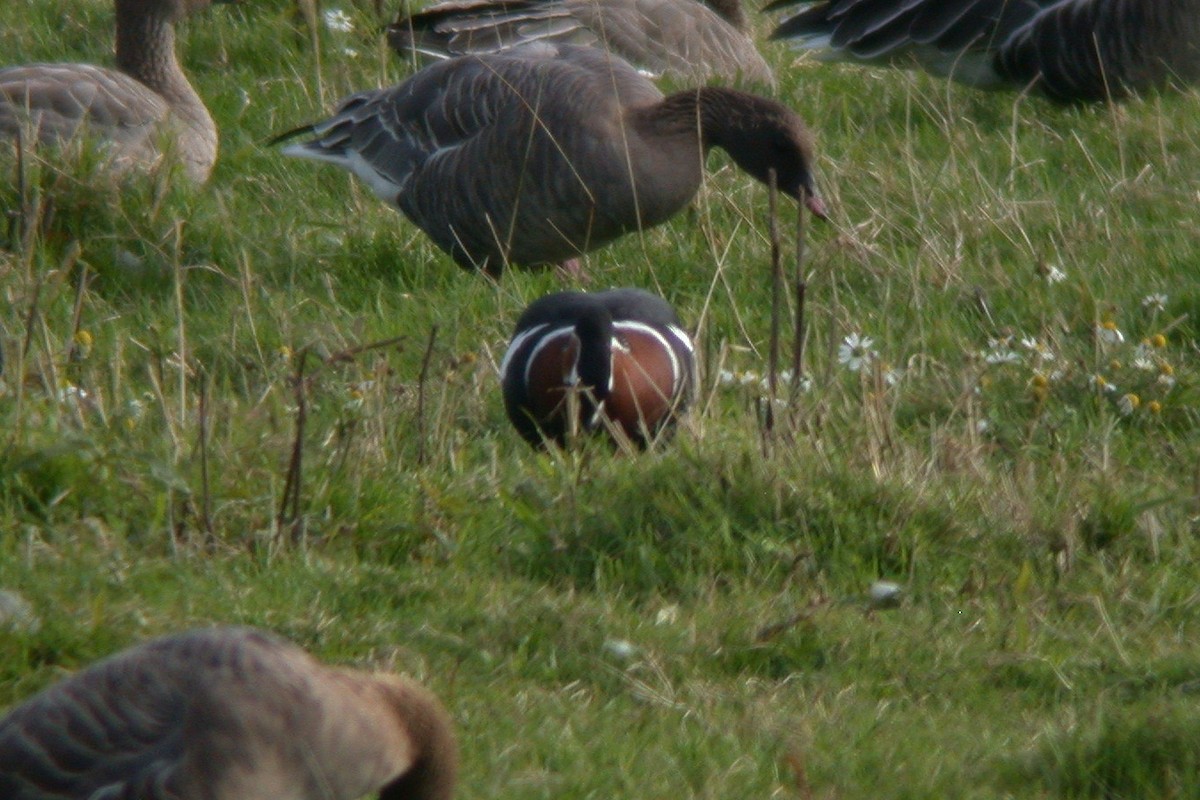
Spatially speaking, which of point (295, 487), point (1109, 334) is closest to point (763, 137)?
point (1109, 334)

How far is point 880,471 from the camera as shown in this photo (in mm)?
5020

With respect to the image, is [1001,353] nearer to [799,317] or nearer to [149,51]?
[799,317]

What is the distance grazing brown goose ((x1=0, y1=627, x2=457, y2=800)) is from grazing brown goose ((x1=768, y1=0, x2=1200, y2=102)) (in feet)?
20.5

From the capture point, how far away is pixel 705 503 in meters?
4.93

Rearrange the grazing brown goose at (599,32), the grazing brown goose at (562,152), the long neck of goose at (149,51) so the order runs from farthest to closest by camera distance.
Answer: the grazing brown goose at (599,32), the long neck of goose at (149,51), the grazing brown goose at (562,152)

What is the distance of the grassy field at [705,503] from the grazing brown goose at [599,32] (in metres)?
2.75

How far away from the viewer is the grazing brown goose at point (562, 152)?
24.4ft

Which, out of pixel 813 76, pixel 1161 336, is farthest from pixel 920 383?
pixel 813 76

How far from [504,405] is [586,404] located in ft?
1.00

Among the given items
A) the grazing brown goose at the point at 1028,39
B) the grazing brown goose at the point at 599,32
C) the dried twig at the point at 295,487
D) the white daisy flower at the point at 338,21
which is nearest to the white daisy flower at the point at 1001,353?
the dried twig at the point at 295,487

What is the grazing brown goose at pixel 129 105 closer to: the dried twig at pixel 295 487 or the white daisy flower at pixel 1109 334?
the dried twig at pixel 295 487


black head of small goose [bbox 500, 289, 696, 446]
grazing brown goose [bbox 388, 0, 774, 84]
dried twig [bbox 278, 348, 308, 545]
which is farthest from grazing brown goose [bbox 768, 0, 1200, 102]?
dried twig [bbox 278, 348, 308, 545]

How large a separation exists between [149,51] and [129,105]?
0.84 metres

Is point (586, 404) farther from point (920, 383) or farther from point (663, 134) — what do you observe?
point (663, 134)
